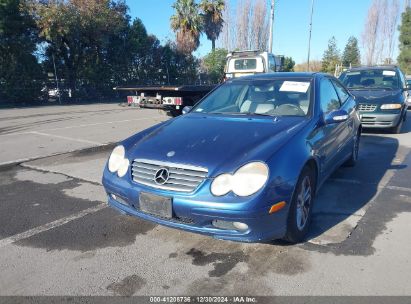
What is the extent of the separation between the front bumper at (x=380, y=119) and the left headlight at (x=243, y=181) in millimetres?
6801

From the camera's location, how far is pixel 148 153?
10.6ft

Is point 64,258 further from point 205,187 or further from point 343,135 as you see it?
point 343,135

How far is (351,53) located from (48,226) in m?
63.1

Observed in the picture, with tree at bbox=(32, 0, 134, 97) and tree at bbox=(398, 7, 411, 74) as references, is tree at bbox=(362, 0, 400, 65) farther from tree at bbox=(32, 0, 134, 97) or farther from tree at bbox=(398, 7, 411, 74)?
tree at bbox=(32, 0, 134, 97)

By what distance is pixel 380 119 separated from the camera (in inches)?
338

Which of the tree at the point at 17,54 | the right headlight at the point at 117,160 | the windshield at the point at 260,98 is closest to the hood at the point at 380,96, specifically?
the windshield at the point at 260,98

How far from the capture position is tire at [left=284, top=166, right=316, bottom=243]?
3119 millimetres

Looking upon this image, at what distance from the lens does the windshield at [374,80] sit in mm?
9395

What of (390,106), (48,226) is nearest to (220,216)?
(48,226)

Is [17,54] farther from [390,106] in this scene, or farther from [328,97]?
[328,97]

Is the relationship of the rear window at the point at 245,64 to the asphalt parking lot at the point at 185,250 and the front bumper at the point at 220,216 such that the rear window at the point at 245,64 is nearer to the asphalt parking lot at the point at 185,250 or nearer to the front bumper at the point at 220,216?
the asphalt parking lot at the point at 185,250

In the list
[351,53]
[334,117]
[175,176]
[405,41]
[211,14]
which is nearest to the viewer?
[175,176]

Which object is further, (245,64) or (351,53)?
(351,53)

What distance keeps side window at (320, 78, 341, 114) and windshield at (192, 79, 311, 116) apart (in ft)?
0.72
